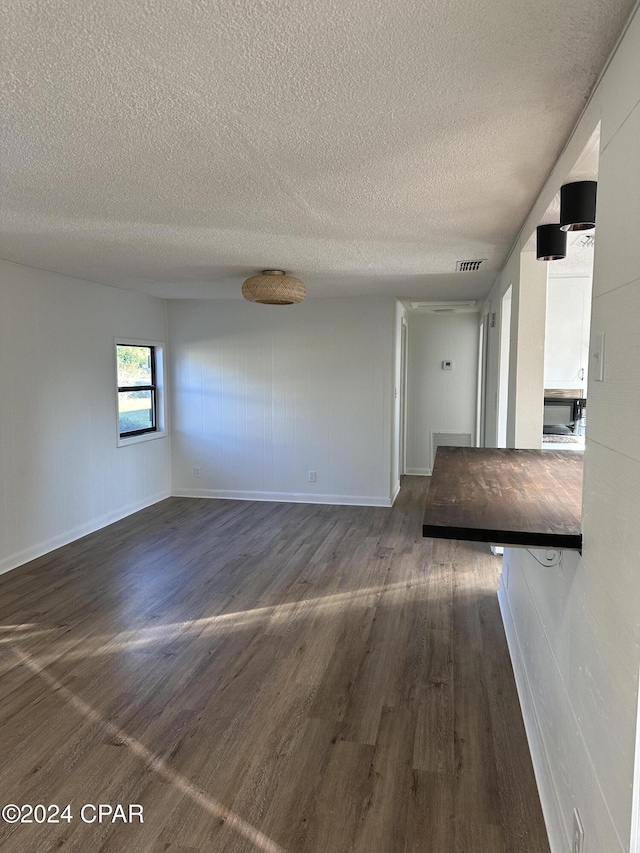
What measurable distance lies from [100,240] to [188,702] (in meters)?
2.66

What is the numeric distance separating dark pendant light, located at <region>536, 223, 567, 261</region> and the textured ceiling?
204mm

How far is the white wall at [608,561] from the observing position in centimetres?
113

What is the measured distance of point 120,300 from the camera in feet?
18.3

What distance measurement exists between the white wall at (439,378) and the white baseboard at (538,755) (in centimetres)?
488

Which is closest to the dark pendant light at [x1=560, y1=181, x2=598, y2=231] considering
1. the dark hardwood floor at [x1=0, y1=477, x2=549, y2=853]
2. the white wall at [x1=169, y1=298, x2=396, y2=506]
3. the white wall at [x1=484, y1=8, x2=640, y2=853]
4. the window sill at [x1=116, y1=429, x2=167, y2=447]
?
the white wall at [x1=484, y1=8, x2=640, y2=853]

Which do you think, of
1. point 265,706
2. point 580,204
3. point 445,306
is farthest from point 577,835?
point 445,306

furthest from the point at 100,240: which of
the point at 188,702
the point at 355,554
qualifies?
the point at 355,554

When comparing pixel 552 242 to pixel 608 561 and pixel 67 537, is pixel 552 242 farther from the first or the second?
pixel 67 537

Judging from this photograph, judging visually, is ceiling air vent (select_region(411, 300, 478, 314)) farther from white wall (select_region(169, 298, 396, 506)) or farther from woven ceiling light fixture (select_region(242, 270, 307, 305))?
woven ceiling light fixture (select_region(242, 270, 307, 305))

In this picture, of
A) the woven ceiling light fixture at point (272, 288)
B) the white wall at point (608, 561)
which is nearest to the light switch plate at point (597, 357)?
the white wall at point (608, 561)

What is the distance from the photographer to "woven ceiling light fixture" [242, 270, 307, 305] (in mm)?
4164

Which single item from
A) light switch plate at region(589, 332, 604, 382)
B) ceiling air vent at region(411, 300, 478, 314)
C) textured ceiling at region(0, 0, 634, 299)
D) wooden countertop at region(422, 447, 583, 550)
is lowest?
wooden countertop at region(422, 447, 583, 550)

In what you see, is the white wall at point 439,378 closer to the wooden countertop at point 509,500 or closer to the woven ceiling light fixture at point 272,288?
the woven ceiling light fixture at point 272,288

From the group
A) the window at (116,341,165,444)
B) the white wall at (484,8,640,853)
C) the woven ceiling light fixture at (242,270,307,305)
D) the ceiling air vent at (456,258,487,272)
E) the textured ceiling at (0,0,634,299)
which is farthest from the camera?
the window at (116,341,165,444)
